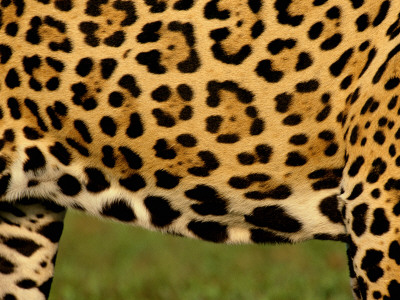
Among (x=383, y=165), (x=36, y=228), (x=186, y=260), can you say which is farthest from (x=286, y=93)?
(x=186, y=260)

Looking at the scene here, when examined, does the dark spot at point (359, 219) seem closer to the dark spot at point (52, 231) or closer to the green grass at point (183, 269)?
the dark spot at point (52, 231)

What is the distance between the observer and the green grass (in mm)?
6793

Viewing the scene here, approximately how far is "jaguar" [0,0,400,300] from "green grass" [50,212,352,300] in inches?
89.7

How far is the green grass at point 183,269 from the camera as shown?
679cm

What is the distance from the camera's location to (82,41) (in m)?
4.14

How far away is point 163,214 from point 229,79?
649mm

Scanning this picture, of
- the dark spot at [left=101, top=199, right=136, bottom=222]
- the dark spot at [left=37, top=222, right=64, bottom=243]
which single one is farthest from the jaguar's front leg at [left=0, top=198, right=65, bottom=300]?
the dark spot at [left=101, top=199, right=136, bottom=222]

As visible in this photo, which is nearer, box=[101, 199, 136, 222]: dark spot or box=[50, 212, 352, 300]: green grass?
box=[101, 199, 136, 222]: dark spot

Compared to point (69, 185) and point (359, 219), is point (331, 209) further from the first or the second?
point (69, 185)

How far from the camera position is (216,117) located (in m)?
4.06

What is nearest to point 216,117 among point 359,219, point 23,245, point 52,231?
point 359,219

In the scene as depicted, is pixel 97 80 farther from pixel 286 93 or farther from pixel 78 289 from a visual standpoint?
pixel 78 289

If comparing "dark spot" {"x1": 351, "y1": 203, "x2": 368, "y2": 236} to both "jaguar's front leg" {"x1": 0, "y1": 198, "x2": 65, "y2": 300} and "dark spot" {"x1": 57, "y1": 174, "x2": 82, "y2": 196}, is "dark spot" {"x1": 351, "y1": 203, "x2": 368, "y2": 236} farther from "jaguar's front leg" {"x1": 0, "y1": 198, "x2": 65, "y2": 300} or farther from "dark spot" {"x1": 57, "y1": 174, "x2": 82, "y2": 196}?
"jaguar's front leg" {"x1": 0, "y1": 198, "x2": 65, "y2": 300}

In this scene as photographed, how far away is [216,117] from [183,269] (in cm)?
421
